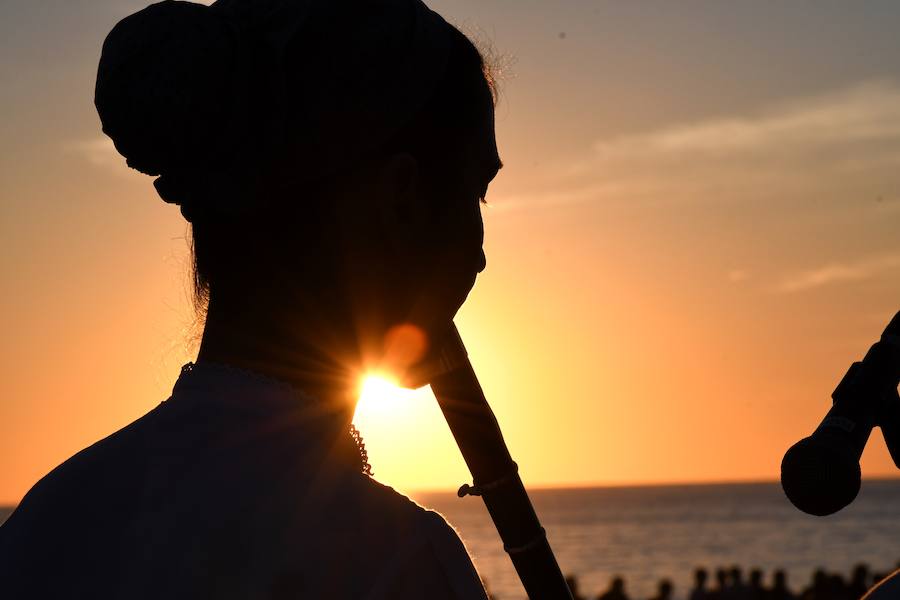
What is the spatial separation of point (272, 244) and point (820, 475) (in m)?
0.86

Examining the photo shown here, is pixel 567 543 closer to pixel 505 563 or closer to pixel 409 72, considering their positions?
pixel 505 563

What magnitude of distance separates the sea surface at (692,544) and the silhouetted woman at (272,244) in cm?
7012

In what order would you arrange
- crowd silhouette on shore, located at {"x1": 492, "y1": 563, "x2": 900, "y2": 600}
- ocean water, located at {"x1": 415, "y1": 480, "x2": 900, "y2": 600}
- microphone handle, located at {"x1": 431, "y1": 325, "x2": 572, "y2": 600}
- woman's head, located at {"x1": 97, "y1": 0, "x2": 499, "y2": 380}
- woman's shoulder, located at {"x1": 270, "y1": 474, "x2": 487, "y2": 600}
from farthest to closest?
ocean water, located at {"x1": 415, "y1": 480, "x2": 900, "y2": 600}, crowd silhouette on shore, located at {"x1": 492, "y1": 563, "x2": 900, "y2": 600}, microphone handle, located at {"x1": 431, "y1": 325, "x2": 572, "y2": 600}, woman's head, located at {"x1": 97, "y1": 0, "x2": 499, "y2": 380}, woman's shoulder, located at {"x1": 270, "y1": 474, "x2": 487, "y2": 600}

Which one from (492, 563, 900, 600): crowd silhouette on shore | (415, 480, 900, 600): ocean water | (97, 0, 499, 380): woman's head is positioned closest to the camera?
(97, 0, 499, 380): woman's head

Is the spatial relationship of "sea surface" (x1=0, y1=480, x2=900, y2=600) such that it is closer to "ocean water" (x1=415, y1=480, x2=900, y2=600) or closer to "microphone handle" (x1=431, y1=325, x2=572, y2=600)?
"ocean water" (x1=415, y1=480, x2=900, y2=600)

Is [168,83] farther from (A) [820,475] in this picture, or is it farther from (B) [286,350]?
(A) [820,475]

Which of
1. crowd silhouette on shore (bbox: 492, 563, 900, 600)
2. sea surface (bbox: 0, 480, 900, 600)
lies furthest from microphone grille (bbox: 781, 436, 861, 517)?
sea surface (bbox: 0, 480, 900, 600)

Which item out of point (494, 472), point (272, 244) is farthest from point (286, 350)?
point (494, 472)

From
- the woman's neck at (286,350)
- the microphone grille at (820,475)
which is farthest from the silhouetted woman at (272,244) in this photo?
the microphone grille at (820,475)

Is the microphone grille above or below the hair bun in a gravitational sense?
below

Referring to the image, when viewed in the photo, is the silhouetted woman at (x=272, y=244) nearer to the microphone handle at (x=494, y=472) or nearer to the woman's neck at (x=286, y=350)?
the woman's neck at (x=286, y=350)

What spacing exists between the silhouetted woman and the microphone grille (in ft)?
1.51

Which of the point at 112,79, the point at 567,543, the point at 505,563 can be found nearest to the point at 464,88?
the point at 112,79

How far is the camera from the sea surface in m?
98.1
